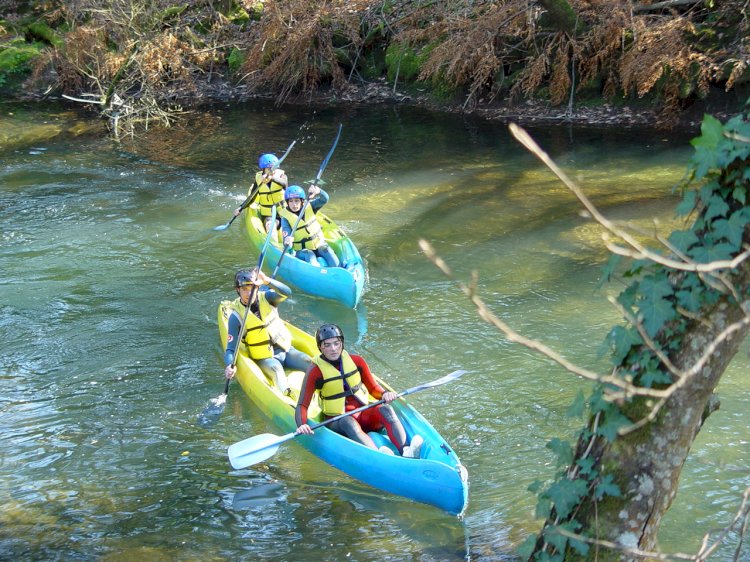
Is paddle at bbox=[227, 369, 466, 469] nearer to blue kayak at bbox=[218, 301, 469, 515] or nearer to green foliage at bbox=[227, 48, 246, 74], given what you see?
blue kayak at bbox=[218, 301, 469, 515]

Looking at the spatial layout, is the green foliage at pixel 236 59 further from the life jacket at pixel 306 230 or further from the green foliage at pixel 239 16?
the life jacket at pixel 306 230

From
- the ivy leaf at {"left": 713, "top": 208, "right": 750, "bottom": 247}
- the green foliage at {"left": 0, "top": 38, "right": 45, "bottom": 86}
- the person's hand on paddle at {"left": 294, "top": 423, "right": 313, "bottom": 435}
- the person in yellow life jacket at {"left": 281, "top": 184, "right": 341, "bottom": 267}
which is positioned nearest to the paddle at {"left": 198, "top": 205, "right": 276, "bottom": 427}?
the person's hand on paddle at {"left": 294, "top": 423, "right": 313, "bottom": 435}

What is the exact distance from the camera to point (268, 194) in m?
10.2

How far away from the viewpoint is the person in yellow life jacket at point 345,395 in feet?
19.3

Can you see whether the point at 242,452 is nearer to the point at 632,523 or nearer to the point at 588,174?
the point at 632,523

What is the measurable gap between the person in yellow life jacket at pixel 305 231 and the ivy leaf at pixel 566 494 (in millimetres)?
5766

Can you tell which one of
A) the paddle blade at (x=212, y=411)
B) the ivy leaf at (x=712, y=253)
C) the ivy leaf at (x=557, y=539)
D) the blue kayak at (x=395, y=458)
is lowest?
the paddle blade at (x=212, y=411)

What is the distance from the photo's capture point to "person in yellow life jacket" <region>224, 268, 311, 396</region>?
23.1 feet

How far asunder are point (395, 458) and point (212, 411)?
1986mm

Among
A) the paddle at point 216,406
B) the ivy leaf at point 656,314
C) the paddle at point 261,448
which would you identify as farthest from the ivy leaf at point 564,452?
the paddle at point 216,406

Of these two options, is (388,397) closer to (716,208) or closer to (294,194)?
(716,208)

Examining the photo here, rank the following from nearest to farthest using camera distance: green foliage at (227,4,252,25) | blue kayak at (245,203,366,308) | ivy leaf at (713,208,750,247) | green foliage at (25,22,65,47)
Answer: ivy leaf at (713,208,750,247), blue kayak at (245,203,366,308), green foliage at (227,4,252,25), green foliage at (25,22,65,47)

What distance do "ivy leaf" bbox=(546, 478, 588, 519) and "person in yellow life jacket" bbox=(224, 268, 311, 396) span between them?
12.3 feet

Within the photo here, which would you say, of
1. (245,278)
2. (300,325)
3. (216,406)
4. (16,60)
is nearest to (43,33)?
(16,60)
